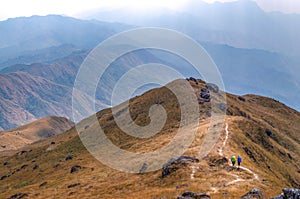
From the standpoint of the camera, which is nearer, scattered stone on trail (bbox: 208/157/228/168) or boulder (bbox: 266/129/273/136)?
scattered stone on trail (bbox: 208/157/228/168)

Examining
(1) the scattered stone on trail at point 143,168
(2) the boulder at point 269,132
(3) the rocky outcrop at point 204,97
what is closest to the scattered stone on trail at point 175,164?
(1) the scattered stone on trail at point 143,168

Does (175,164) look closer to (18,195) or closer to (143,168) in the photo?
(143,168)

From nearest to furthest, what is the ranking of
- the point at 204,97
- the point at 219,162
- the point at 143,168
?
the point at 219,162 → the point at 143,168 → the point at 204,97

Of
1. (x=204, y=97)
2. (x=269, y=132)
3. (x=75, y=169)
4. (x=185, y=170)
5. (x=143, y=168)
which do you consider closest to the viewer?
(x=185, y=170)

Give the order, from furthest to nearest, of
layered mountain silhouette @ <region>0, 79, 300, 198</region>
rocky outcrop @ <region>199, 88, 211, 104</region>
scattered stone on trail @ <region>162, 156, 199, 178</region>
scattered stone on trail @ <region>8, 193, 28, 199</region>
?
rocky outcrop @ <region>199, 88, 211, 104</region> → scattered stone on trail @ <region>8, 193, 28, 199</region> → scattered stone on trail @ <region>162, 156, 199, 178</region> → layered mountain silhouette @ <region>0, 79, 300, 198</region>

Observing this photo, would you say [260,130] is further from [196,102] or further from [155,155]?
[155,155]

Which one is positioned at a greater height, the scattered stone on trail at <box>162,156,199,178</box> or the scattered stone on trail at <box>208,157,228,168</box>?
the scattered stone on trail at <box>208,157,228,168</box>

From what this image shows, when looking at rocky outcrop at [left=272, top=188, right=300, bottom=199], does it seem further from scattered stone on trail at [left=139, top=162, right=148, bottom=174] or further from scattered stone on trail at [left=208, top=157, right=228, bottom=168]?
scattered stone on trail at [left=139, top=162, right=148, bottom=174]

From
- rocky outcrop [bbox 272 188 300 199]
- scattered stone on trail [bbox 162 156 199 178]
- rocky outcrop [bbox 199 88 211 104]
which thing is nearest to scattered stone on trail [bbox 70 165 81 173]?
scattered stone on trail [bbox 162 156 199 178]

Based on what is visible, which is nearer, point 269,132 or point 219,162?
point 219,162

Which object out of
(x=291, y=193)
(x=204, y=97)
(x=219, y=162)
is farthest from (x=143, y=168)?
(x=204, y=97)

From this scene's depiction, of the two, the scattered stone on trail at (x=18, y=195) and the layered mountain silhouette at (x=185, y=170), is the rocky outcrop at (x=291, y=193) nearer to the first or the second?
the layered mountain silhouette at (x=185, y=170)

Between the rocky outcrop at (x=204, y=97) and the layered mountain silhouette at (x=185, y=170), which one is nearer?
the layered mountain silhouette at (x=185, y=170)

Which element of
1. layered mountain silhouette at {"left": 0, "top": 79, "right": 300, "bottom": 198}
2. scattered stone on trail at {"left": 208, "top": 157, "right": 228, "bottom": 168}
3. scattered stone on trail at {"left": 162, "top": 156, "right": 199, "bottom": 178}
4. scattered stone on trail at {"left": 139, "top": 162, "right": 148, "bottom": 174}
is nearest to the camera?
layered mountain silhouette at {"left": 0, "top": 79, "right": 300, "bottom": 198}
